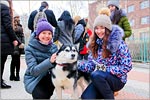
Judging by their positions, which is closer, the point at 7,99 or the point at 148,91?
the point at 7,99

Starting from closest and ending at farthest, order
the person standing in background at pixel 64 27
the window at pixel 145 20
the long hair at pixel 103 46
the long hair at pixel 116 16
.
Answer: the long hair at pixel 103 46
the long hair at pixel 116 16
the person standing in background at pixel 64 27
the window at pixel 145 20

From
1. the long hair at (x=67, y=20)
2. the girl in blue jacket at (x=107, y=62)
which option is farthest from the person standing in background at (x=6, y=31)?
the girl in blue jacket at (x=107, y=62)

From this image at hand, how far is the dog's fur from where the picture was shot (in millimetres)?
3324

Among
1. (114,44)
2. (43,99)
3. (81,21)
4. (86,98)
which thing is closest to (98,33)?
(114,44)

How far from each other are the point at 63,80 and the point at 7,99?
160cm

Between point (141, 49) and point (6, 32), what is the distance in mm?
8414

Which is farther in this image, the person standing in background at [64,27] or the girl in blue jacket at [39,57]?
the person standing in background at [64,27]

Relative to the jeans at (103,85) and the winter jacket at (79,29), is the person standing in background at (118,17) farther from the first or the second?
the jeans at (103,85)

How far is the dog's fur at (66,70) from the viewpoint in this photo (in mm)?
3324

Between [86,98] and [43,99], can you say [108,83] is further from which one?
[43,99]

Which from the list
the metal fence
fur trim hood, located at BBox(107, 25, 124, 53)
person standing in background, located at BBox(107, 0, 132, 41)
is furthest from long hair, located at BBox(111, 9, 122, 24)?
the metal fence

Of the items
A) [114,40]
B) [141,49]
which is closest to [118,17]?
[114,40]

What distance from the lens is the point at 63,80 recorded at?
11.6 ft

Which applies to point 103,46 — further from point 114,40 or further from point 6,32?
point 6,32
